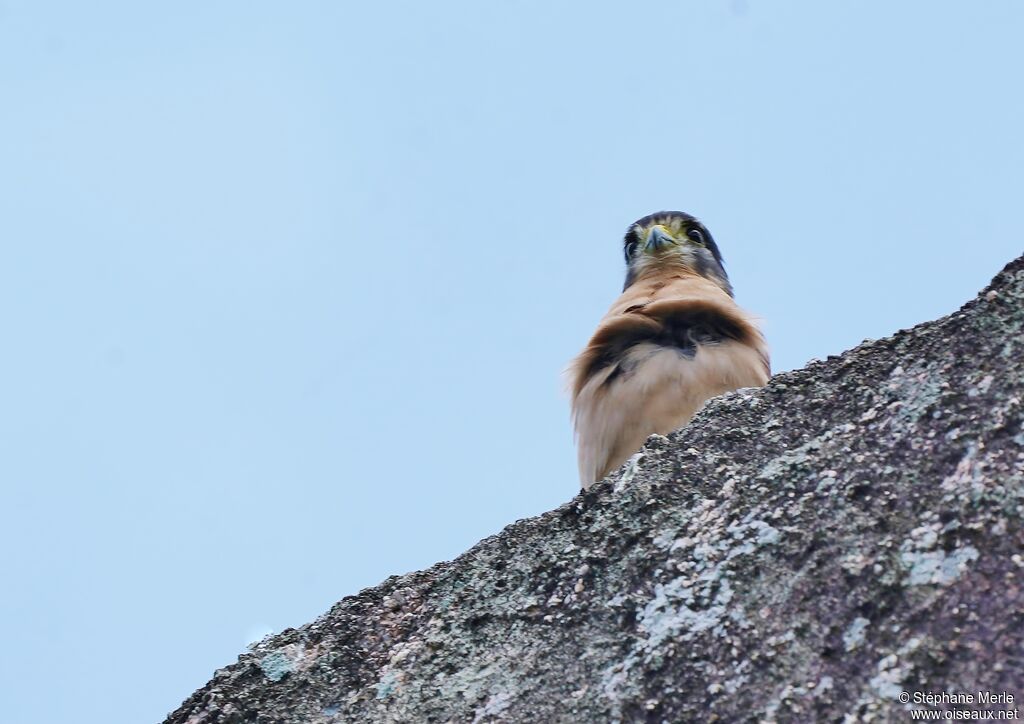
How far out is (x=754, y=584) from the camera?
205 cm

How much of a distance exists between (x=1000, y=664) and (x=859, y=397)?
2.30 ft

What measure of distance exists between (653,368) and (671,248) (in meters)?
2.28

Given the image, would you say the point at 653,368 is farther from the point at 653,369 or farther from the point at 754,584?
the point at 754,584

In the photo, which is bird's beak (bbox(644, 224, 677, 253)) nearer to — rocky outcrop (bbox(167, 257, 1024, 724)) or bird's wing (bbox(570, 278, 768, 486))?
bird's wing (bbox(570, 278, 768, 486))

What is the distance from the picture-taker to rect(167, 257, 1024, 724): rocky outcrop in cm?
184

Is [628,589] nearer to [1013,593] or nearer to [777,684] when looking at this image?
[777,684]

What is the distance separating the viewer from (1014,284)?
229 centimetres

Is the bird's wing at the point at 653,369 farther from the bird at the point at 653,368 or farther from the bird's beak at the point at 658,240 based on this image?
the bird's beak at the point at 658,240

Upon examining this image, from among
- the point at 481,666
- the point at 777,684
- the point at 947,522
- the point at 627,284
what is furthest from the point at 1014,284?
the point at 627,284

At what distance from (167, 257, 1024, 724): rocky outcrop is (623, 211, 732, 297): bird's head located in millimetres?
4566

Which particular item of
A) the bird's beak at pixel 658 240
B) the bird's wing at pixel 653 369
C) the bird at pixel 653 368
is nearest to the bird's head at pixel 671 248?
the bird's beak at pixel 658 240

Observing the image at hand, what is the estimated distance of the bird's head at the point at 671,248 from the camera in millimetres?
7137

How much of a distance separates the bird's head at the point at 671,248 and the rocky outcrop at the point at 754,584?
15.0 feet

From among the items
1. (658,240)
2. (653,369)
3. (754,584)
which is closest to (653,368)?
(653,369)
